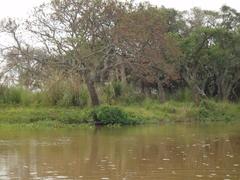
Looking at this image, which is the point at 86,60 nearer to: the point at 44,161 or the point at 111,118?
the point at 111,118

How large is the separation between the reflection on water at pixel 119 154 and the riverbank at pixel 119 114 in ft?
12.5

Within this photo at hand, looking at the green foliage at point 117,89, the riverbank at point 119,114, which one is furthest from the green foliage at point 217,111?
the green foliage at point 117,89

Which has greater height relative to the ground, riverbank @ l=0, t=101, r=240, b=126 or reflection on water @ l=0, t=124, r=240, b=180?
riverbank @ l=0, t=101, r=240, b=126

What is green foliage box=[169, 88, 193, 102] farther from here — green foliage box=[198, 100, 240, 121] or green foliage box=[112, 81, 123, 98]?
green foliage box=[112, 81, 123, 98]

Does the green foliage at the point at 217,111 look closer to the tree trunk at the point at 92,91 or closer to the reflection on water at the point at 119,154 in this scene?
the tree trunk at the point at 92,91

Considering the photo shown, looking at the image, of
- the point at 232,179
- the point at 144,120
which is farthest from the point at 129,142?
the point at 144,120

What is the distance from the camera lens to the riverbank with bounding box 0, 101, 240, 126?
30562 millimetres

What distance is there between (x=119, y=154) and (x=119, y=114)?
13345 mm

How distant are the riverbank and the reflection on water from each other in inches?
150

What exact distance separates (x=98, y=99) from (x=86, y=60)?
8.26ft

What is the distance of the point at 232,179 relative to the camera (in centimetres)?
1276

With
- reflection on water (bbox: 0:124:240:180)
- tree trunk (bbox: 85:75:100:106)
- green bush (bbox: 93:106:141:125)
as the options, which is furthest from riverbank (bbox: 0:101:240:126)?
reflection on water (bbox: 0:124:240:180)

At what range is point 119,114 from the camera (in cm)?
3102

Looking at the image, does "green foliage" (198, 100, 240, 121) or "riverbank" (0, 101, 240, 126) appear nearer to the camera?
"riverbank" (0, 101, 240, 126)
